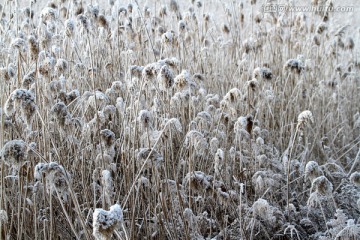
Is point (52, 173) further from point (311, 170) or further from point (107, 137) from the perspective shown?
point (311, 170)

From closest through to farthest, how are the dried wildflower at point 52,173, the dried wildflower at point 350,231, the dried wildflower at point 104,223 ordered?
the dried wildflower at point 104,223 < the dried wildflower at point 52,173 < the dried wildflower at point 350,231

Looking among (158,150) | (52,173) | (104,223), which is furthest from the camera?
(158,150)

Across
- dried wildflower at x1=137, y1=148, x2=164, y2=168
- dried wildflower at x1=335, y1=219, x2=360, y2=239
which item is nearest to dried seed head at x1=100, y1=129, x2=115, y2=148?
dried wildflower at x1=137, y1=148, x2=164, y2=168

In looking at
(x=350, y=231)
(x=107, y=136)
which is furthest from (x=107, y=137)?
(x=350, y=231)

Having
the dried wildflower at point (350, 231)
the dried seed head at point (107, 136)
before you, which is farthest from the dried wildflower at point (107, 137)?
the dried wildflower at point (350, 231)

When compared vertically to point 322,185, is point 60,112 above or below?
above

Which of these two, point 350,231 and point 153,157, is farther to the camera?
point 153,157

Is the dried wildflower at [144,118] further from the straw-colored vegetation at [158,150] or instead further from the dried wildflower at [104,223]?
the dried wildflower at [104,223]

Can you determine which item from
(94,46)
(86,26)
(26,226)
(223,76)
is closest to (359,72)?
(223,76)

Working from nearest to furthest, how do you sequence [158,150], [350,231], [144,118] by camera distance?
[350,231]
[144,118]
[158,150]

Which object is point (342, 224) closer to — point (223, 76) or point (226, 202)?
point (226, 202)

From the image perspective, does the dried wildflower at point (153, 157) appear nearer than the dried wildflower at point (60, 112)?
Yes

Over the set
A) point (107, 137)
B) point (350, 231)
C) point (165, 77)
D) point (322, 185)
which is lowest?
point (350, 231)

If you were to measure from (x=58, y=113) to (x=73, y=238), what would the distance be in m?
0.49
